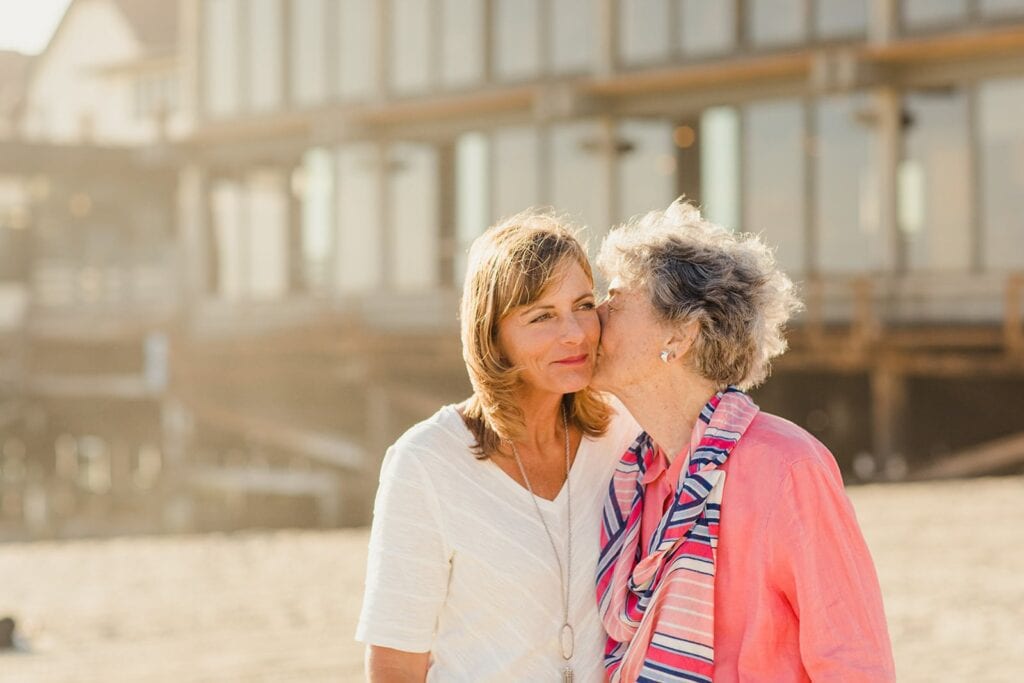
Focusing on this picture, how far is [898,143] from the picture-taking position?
19.0 meters

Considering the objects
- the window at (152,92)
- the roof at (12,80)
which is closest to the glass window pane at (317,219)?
the window at (152,92)

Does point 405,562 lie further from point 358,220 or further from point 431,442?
point 358,220

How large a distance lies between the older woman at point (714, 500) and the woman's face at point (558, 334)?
0.04 m

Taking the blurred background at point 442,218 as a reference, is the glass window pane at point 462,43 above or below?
above

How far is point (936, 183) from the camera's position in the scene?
18.8 meters

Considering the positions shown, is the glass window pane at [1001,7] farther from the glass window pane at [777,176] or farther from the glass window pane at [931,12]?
the glass window pane at [777,176]

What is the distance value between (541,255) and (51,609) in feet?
26.6

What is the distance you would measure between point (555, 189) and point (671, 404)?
20.4m

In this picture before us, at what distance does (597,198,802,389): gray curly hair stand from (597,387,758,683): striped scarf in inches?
3.0

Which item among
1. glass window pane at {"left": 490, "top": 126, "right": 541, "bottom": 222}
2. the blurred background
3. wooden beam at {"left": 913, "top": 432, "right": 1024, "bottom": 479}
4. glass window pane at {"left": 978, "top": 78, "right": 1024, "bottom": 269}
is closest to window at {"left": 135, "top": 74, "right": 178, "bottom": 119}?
the blurred background

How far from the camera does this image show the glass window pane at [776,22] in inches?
765

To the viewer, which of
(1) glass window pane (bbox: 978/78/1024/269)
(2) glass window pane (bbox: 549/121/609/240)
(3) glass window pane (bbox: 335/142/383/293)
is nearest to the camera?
(1) glass window pane (bbox: 978/78/1024/269)

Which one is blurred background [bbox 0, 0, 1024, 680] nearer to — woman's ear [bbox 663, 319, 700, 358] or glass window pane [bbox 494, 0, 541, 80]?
glass window pane [bbox 494, 0, 541, 80]

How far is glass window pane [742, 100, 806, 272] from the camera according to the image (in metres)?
20.0
